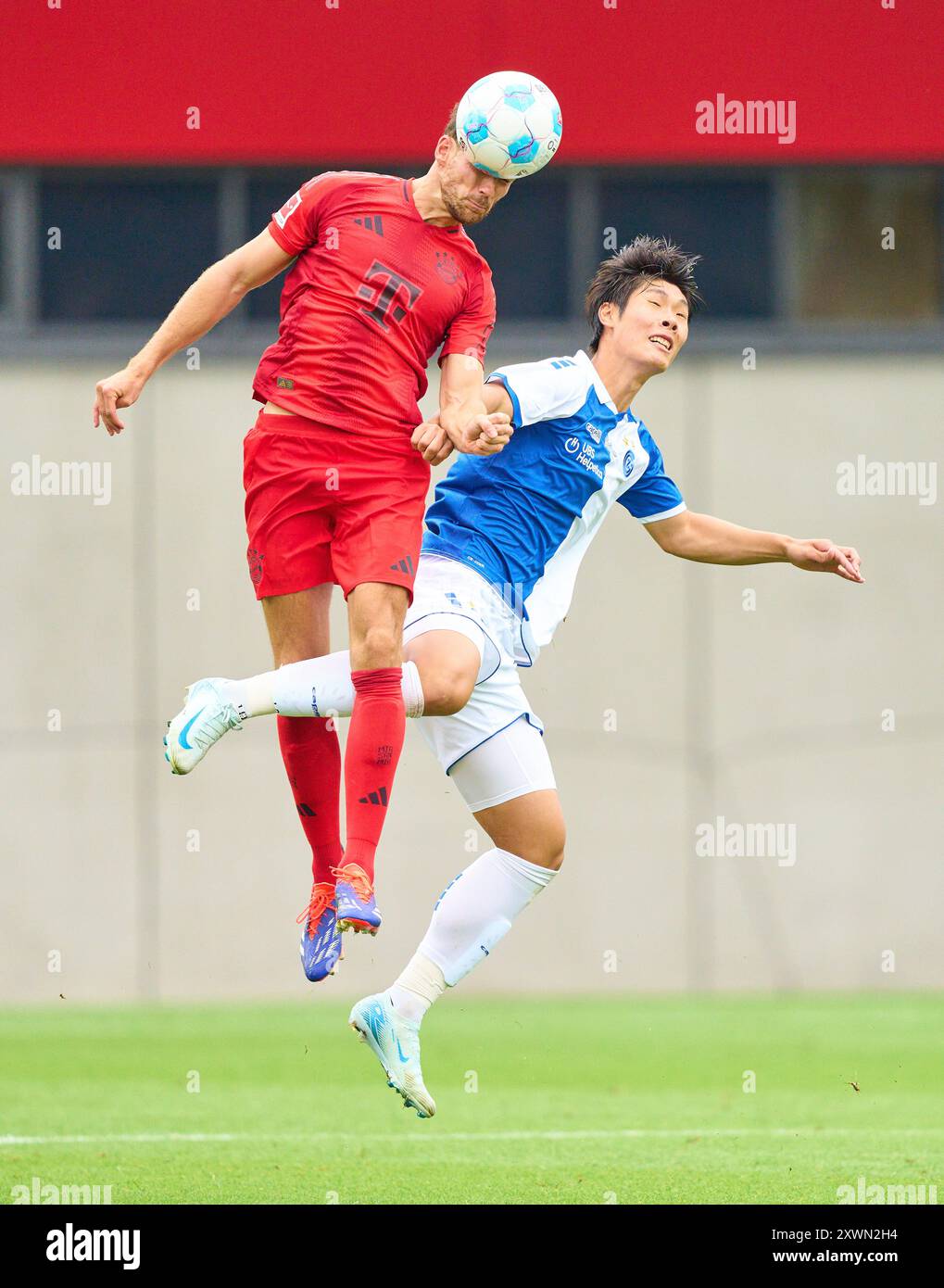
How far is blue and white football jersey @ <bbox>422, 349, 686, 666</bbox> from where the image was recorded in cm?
630

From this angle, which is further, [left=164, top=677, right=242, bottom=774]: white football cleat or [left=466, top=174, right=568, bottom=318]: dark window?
[left=466, top=174, right=568, bottom=318]: dark window

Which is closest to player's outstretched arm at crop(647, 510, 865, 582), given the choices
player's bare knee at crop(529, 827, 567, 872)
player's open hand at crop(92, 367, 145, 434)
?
player's bare knee at crop(529, 827, 567, 872)

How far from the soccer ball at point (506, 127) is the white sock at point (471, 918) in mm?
2343

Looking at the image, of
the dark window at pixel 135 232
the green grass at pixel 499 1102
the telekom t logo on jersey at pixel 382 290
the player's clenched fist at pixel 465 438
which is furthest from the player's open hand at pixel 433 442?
the dark window at pixel 135 232

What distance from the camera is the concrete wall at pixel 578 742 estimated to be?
530 inches

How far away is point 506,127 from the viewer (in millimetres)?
5703

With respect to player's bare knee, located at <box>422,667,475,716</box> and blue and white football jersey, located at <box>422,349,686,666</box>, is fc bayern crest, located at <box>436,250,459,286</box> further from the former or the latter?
player's bare knee, located at <box>422,667,475,716</box>

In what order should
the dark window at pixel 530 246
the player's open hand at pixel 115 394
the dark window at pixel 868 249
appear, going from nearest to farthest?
the player's open hand at pixel 115 394
the dark window at pixel 530 246
the dark window at pixel 868 249

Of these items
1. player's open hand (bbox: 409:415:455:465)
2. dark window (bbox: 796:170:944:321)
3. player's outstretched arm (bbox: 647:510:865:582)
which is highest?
dark window (bbox: 796:170:944:321)

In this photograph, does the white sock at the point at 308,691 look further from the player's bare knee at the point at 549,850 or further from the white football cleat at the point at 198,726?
the player's bare knee at the point at 549,850

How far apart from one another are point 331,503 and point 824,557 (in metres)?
1.81

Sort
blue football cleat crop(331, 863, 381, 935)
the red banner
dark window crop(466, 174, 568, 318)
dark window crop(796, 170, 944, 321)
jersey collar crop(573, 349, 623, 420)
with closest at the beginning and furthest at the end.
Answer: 1. blue football cleat crop(331, 863, 381, 935)
2. jersey collar crop(573, 349, 623, 420)
3. the red banner
4. dark window crop(466, 174, 568, 318)
5. dark window crop(796, 170, 944, 321)

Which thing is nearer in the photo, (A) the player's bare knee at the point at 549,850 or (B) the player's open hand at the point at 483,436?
(B) the player's open hand at the point at 483,436

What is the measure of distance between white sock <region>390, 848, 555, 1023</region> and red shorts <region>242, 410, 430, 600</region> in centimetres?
117
